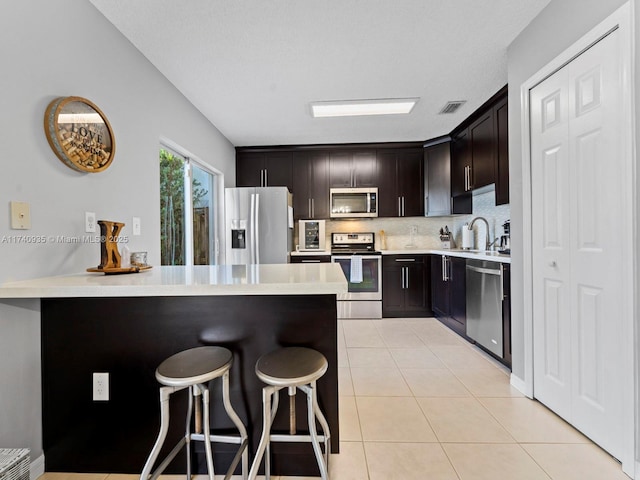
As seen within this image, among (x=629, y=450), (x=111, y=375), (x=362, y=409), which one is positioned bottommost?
(x=362, y=409)

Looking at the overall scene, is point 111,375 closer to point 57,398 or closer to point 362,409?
point 57,398

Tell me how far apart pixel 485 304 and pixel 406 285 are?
57.7 inches

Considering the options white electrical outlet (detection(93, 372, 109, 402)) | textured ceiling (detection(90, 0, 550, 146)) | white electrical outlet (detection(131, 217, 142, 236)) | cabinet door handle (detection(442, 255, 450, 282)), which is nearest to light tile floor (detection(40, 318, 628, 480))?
white electrical outlet (detection(93, 372, 109, 402))

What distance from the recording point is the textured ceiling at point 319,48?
1.89 meters

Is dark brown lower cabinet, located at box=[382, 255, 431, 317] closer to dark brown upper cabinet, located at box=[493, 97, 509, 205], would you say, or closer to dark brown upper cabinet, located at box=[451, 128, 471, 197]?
dark brown upper cabinet, located at box=[451, 128, 471, 197]

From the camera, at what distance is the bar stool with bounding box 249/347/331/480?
1170 mm

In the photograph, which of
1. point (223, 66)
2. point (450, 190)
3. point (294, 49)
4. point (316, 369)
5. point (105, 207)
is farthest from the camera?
point (450, 190)

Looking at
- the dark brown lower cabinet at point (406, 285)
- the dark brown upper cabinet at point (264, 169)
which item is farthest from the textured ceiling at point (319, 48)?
the dark brown lower cabinet at point (406, 285)

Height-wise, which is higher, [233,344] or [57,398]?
[233,344]

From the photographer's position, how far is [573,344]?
176 cm

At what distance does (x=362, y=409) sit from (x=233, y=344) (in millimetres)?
1057

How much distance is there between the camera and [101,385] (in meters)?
1.53

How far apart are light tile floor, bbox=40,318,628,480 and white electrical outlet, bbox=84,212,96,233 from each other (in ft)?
4.06

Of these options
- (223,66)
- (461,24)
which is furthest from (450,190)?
(223,66)
